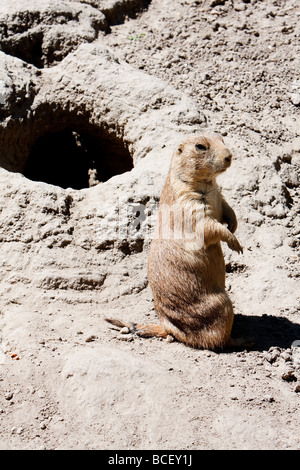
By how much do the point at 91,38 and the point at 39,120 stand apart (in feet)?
5.33

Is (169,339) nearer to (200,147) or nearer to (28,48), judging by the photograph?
(200,147)

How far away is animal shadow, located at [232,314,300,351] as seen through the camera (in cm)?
435

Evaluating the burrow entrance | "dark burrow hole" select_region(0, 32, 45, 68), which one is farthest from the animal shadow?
"dark burrow hole" select_region(0, 32, 45, 68)

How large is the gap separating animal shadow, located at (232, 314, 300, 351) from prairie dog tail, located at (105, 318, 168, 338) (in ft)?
2.19

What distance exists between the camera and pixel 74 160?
7.18 m

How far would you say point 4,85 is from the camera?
596 centimetres

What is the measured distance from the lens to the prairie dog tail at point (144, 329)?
14.3 ft

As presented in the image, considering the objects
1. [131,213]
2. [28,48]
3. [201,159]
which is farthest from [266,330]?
[28,48]

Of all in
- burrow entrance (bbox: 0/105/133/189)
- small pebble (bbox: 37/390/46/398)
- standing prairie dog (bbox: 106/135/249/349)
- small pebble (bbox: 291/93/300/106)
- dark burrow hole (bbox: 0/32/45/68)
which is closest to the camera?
Result: small pebble (bbox: 37/390/46/398)

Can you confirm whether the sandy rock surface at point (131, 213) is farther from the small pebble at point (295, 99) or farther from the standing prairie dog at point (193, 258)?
the standing prairie dog at point (193, 258)

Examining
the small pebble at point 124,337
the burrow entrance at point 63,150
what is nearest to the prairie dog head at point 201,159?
the small pebble at point 124,337

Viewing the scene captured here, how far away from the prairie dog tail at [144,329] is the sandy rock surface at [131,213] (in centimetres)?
7

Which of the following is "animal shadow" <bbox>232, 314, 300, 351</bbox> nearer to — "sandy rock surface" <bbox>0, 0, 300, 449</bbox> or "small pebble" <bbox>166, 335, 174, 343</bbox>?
"sandy rock surface" <bbox>0, 0, 300, 449</bbox>

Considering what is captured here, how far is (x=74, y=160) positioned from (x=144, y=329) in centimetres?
352
